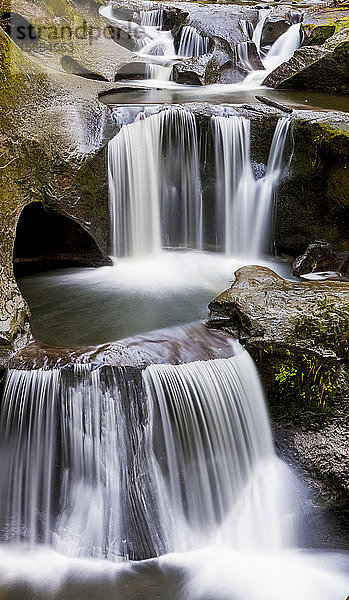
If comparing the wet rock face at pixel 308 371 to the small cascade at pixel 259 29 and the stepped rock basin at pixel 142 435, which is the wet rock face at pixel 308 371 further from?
the small cascade at pixel 259 29

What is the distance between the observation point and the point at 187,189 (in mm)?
7355

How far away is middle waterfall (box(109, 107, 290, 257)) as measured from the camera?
22.7 ft

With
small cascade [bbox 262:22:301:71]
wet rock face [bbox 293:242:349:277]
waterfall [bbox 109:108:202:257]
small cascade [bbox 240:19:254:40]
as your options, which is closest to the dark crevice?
waterfall [bbox 109:108:202:257]

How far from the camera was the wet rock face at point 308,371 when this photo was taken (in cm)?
436

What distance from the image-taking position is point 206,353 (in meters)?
4.45

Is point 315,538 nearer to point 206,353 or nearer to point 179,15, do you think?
point 206,353

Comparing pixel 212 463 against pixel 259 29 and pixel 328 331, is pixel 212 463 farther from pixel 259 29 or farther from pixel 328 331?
pixel 259 29

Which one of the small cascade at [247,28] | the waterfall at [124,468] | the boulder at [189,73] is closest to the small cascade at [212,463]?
the waterfall at [124,468]

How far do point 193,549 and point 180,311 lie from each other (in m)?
2.27

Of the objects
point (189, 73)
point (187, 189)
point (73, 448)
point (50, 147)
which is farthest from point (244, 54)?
point (73, 448)

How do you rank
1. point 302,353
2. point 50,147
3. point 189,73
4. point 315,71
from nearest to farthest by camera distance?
point 302,353, point 50,147, point 315,71, point 189,73

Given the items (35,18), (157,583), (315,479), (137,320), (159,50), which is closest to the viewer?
(157,583)

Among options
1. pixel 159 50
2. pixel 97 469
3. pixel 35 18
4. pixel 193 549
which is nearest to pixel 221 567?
pixel 193 549

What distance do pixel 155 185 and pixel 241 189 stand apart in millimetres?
1176
